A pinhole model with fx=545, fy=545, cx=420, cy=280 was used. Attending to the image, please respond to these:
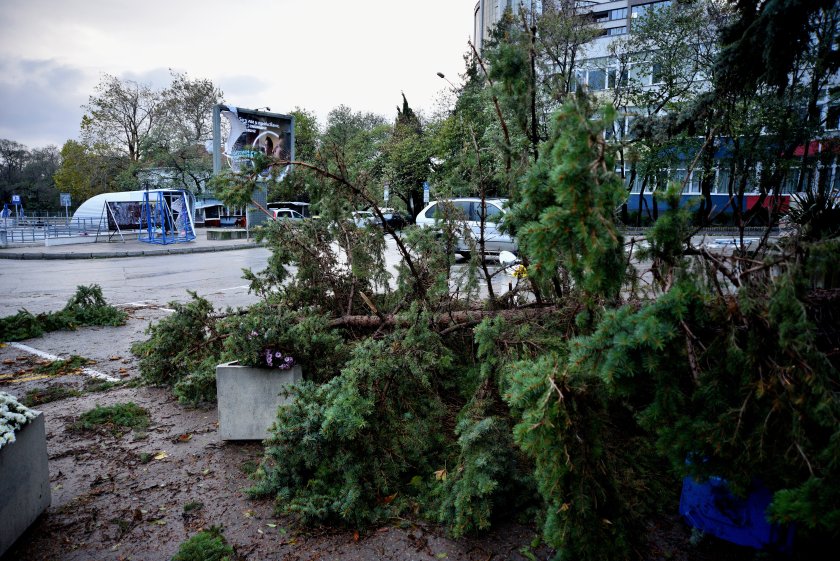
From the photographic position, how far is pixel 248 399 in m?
4.06

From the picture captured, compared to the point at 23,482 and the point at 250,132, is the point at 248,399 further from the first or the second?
the point at 250,132

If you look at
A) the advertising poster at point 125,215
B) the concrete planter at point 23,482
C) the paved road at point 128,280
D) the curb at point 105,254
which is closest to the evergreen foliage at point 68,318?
the paved road at point 128,280

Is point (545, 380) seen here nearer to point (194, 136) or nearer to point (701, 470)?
point (701, 470)

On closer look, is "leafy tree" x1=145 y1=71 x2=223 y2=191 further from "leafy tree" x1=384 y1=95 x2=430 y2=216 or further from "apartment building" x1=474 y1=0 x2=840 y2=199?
"apartment building" x1=474 y1=0 x2=840 y2=199

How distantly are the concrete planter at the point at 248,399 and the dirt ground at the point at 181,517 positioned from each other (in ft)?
0.39

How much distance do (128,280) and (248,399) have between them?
10388mm

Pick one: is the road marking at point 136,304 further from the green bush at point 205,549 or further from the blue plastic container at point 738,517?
the blue plastic container at point 738,517

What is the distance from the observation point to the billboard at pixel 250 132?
26.7 metres

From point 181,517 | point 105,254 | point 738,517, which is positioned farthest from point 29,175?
point 738,517

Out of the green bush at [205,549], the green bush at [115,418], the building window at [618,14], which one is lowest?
the green bush at [115,418]

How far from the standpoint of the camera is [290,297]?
5305 mm

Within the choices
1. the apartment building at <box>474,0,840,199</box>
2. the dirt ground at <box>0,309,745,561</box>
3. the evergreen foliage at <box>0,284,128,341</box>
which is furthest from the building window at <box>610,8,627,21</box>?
the dirt ground at <box>0,309,745,561</box>

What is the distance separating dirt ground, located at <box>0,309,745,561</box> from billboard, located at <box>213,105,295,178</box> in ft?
76.2

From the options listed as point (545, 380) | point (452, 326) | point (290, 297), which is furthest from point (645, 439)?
point (290, 297)
